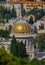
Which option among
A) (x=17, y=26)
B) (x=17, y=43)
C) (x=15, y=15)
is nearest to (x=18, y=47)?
(x=17, y=43)

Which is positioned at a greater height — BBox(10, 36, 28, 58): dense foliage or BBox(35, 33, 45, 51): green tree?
BBox(10, 36, 28, 58): dense foliage

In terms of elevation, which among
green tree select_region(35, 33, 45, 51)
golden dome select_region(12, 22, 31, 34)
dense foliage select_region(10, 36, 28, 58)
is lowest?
green tree select_region(35, 33, 45, 51)

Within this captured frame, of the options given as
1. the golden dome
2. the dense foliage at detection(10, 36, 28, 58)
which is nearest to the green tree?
the golden dome

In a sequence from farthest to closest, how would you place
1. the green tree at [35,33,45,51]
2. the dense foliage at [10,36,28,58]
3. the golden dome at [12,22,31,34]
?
the green tree at [35,33,45,51] < the golden dome at [12,22,31,34] < the dense foliage at [10,36,28,58]

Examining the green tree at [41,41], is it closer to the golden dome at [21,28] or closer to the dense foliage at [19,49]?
the golden dome at [21,28]

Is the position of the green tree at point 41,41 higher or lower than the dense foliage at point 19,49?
lower

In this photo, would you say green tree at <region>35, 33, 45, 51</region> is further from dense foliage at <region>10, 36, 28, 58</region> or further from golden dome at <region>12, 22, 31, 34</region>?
dense foliage at <region>10, 36, 28, 58</region>

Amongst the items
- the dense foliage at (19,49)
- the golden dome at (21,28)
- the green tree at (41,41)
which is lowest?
the green tree at (41,41)

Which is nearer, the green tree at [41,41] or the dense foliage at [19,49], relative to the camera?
the dense foliage at [19,49]

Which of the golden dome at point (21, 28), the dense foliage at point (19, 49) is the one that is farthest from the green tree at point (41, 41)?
the dense foliage at point (19, 49)

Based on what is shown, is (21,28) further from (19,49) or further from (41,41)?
(41,41)

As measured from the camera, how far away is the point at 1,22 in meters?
46.2

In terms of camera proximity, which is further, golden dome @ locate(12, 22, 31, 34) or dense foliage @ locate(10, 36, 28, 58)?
golden dome @ locate(12, 22, 31, 34)

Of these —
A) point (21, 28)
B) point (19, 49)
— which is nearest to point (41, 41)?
point (21, 28)
